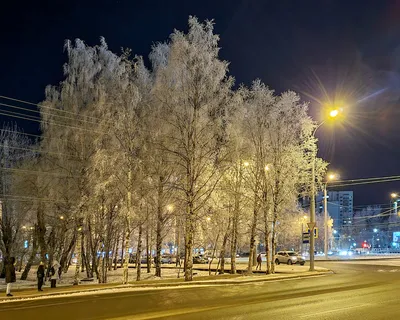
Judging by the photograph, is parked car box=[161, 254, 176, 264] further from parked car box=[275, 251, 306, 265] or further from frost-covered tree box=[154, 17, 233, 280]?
frost-covered tree box=[154, 17, 233, 280]

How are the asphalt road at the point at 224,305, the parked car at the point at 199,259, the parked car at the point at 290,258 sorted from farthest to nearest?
the parked car at the point at 199,259
the parked car at the point at 290,258
the asphalt road at the point at 224,305

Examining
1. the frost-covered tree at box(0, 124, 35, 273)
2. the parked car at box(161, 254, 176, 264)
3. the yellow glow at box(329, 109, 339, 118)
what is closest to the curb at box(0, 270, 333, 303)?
the yellow glow at box(329, 109, 339, 118)

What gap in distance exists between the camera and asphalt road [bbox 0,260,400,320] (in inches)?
495

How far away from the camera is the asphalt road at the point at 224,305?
12570mm

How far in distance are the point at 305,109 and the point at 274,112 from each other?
237 centimetres

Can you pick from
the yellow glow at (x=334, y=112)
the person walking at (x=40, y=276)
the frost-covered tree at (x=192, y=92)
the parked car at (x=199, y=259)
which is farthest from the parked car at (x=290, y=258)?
the person walking at (x=40, y=276)

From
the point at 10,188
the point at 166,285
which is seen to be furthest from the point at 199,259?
the point at 166,285

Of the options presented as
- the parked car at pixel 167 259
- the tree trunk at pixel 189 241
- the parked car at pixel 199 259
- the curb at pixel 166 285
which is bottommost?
the parked car at pixel 167 259

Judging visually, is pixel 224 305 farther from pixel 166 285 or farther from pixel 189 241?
pixel 189 241

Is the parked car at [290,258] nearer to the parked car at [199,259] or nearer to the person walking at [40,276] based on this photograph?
the parked car at [199,259]

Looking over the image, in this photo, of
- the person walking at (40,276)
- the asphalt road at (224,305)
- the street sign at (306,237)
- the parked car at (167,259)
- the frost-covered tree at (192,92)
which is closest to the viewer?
the asphalt road at (224,305)

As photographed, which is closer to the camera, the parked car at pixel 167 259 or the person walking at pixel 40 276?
the person walking at pixel 40 276

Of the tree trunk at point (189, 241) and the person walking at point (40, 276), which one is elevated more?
the tree trunk at point (189, 241)

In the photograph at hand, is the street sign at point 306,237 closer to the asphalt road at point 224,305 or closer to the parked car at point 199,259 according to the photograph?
the asphalt road at point 224,305
